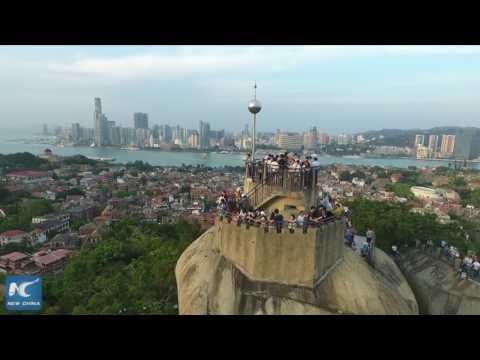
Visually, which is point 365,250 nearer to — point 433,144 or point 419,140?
point 433,144

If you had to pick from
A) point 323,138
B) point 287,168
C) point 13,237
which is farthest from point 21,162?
point 287,168

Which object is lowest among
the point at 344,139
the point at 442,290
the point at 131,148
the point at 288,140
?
the point at 131,148

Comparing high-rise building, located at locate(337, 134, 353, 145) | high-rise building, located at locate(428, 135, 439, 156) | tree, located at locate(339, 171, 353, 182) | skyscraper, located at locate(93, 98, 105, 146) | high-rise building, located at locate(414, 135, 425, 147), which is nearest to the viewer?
tree, located at locate(339, 171, 353, 182)

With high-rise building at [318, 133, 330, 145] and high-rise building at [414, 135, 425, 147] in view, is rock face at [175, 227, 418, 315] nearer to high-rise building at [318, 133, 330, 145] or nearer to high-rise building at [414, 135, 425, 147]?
high-rise building at [318, 133, 330, 145]

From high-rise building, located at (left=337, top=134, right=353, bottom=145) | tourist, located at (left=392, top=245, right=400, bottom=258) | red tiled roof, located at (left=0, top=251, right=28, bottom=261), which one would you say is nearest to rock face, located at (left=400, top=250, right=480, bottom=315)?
tourist, located at (left=392, top=245, right=400, bottom=258)

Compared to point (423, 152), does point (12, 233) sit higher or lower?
lower

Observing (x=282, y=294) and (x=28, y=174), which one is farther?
(x=28, y=174)
